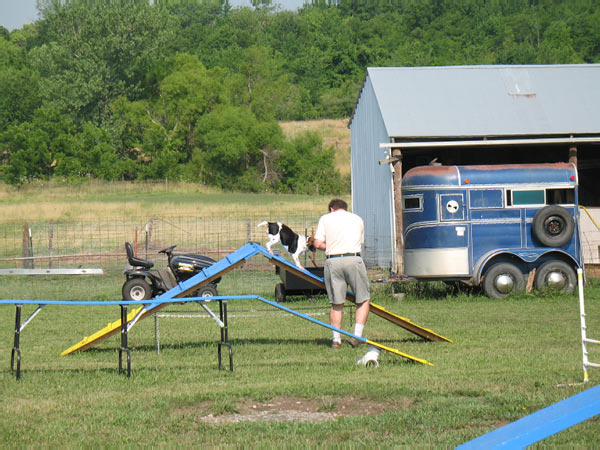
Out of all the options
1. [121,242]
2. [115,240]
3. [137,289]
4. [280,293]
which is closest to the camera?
[137,289]

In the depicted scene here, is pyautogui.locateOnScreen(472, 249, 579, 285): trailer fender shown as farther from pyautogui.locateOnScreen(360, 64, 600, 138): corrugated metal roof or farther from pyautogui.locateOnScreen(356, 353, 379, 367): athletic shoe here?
pyautogui.locateOnScreen(356, 353, 379, 367): athletic shoe

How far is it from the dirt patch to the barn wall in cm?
1339

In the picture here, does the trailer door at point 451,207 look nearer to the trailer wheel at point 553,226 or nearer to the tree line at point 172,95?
the trailer wheel at point 553,226

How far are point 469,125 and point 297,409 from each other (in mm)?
14664

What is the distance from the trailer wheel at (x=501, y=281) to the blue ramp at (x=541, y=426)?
44.7 ft

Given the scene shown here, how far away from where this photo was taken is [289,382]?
845 cm

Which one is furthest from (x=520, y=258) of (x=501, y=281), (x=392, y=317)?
(x=392, y=317)

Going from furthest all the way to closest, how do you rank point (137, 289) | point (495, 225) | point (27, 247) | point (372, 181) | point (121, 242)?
point (121, 242), point (372, 181), point (27, 247), point (137, 289), point (495, 225)

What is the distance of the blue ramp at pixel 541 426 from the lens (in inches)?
161

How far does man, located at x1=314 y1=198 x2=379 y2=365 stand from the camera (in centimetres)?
1066

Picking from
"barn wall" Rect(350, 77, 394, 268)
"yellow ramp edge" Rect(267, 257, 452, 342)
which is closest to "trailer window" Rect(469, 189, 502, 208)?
"barn wall" Rect(350, 77, 394, 268)

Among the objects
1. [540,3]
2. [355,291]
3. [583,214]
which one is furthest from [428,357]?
[540,3]

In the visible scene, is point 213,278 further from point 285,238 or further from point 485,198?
point 485,198

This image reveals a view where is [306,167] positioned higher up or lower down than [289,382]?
higher up
